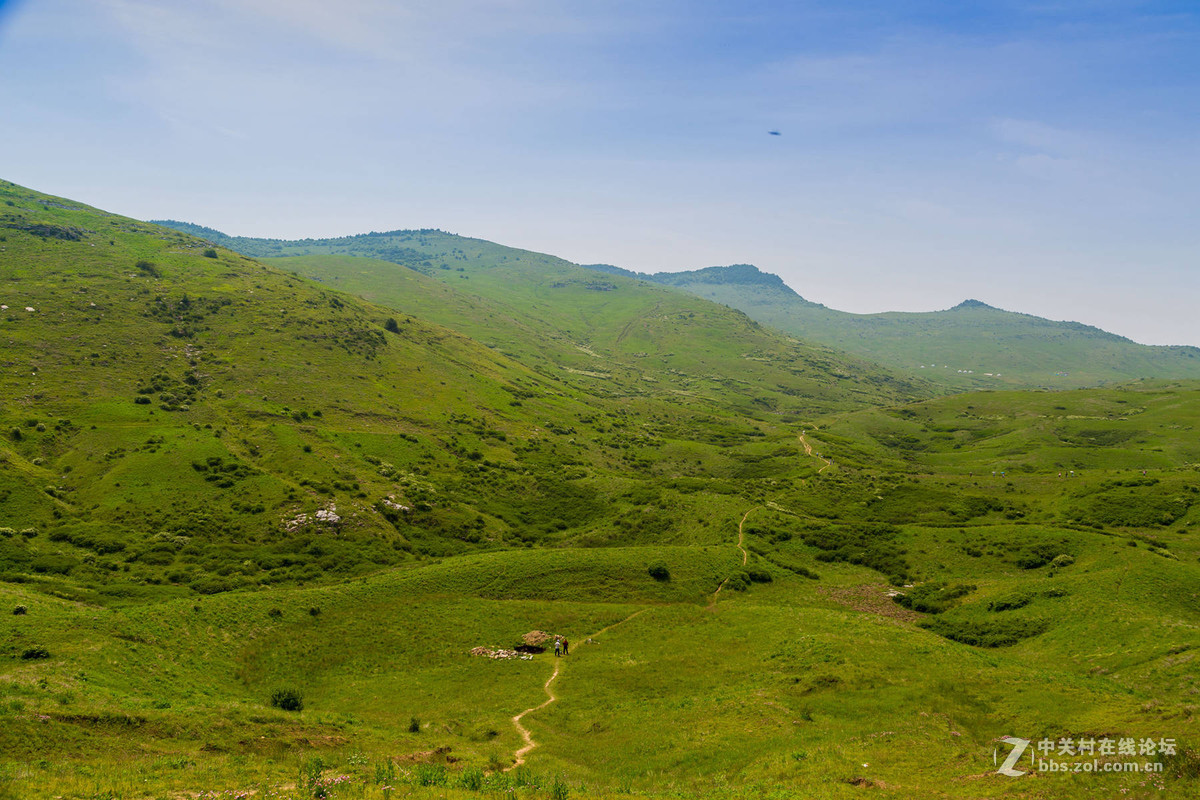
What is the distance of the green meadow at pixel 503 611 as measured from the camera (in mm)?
30688

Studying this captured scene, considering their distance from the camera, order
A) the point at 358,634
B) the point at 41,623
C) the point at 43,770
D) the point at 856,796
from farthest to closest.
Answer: the point at 358,634
the point at 41,623
the point at 856,796
the point at 43,770

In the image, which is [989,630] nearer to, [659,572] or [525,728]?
[659,572]

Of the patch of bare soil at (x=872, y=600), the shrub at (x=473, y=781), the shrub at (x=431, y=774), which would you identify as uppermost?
the shrub at (x=473, y=781)

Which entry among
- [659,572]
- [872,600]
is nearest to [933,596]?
[872,600]

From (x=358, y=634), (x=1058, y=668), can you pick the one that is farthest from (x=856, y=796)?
(x=358, y=634)

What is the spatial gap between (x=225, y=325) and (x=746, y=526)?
19417 cm

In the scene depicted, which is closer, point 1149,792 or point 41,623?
point 1149,792

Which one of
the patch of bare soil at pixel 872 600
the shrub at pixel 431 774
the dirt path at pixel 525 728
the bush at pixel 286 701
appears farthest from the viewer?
the patch of bare soil at pixel 872 600

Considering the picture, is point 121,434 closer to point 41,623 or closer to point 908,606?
point 41,623

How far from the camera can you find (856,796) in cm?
2714

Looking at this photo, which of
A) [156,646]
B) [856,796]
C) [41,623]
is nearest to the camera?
[856,796]

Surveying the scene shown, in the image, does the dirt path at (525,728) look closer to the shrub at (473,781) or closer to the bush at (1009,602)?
the shrub at (473,781)

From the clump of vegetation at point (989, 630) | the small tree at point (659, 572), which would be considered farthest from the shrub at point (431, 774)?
the clump of vegetation at point (989, 630)

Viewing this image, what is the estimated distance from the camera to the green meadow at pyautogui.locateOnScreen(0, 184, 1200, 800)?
101 feet
